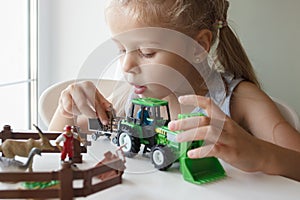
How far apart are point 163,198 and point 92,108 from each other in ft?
0.86

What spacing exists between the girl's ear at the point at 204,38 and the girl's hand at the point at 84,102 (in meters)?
0.23

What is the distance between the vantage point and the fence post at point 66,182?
391mm

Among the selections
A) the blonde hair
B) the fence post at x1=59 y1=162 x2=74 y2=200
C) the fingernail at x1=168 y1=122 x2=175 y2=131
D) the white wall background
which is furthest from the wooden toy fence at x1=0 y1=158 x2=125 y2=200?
the white wall background

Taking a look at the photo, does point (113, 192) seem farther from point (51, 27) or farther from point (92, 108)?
point (51, 27)

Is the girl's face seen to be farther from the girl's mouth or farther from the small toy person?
the small toy person

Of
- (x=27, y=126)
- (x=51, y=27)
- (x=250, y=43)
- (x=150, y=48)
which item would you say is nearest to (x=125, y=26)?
(x=150, y=48)

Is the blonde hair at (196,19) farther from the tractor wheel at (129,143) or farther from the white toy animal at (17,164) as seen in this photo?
the white toy animal at (17,164)

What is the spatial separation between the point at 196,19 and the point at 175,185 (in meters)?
0.39

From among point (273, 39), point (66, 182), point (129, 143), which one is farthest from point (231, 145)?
point (273, 39)

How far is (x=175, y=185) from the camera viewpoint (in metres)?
0.50

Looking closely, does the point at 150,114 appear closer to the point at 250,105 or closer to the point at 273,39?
the point at 250,105

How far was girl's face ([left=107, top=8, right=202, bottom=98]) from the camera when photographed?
26.2 inches

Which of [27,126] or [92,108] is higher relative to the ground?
[92,108]

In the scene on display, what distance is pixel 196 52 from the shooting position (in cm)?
81
